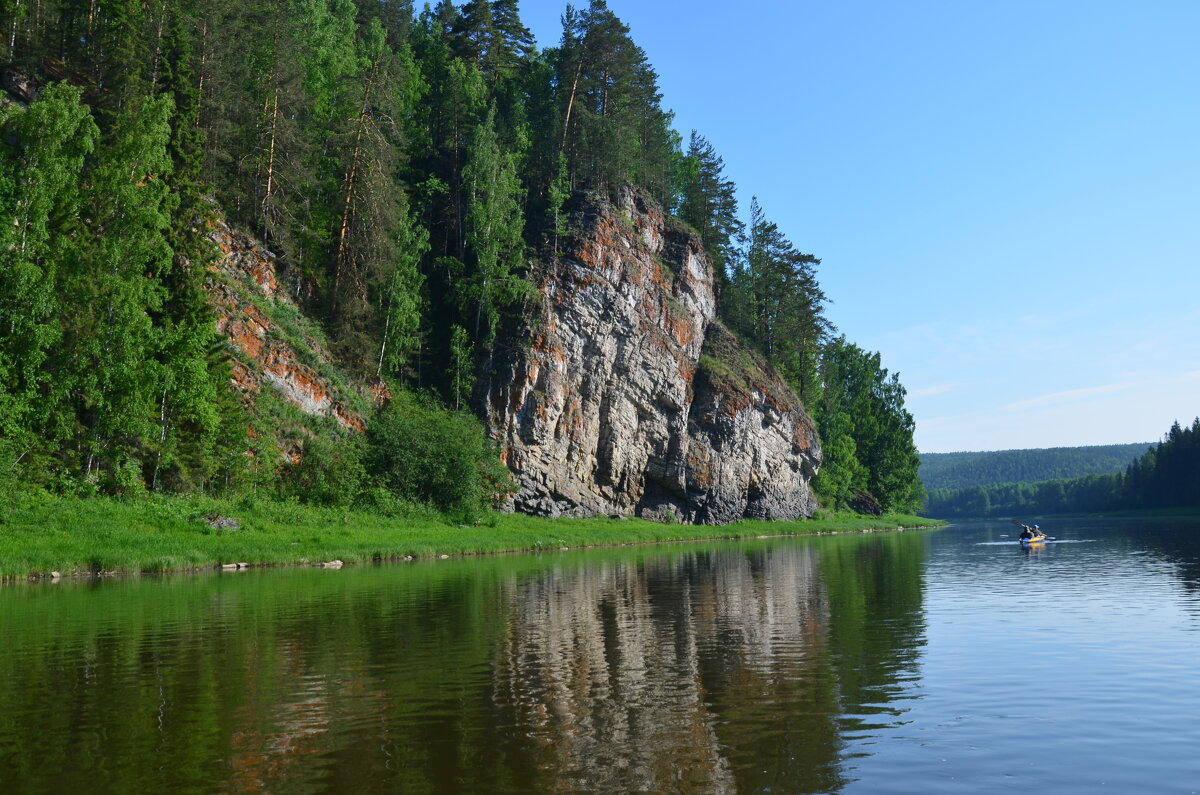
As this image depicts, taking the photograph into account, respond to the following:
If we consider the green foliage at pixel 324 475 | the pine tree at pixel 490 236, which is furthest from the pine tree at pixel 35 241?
Result: the pine tree at pixel 490 236

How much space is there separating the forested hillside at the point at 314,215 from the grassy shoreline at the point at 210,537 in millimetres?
2186

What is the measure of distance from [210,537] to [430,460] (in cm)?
2030

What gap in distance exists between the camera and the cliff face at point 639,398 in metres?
Result: 75.2

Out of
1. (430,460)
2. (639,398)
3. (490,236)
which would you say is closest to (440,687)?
(430,460)

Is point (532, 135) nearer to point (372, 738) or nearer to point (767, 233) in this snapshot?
point (767, 233)

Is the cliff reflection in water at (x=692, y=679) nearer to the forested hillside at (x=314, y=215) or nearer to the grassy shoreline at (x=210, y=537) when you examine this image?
the grassy shoreline at (x=210, y=537)

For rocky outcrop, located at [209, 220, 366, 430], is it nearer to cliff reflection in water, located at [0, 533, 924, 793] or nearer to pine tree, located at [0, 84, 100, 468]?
pine tree, located at [0, 84, 100, 468]

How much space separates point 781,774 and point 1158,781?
4204 mm

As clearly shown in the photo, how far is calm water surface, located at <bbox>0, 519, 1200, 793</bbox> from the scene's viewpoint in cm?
1052

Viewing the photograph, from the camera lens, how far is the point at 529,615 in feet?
83.5

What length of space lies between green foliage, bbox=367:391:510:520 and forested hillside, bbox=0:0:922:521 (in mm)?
194

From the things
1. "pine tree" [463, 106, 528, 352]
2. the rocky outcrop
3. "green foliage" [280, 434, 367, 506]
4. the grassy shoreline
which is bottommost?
the grassy shoreline

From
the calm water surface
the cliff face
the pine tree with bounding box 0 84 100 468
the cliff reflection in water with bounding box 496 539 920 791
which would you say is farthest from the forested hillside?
the cliff reflection in water with bounding box 496 539 920 791

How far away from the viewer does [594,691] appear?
49.8 feet
